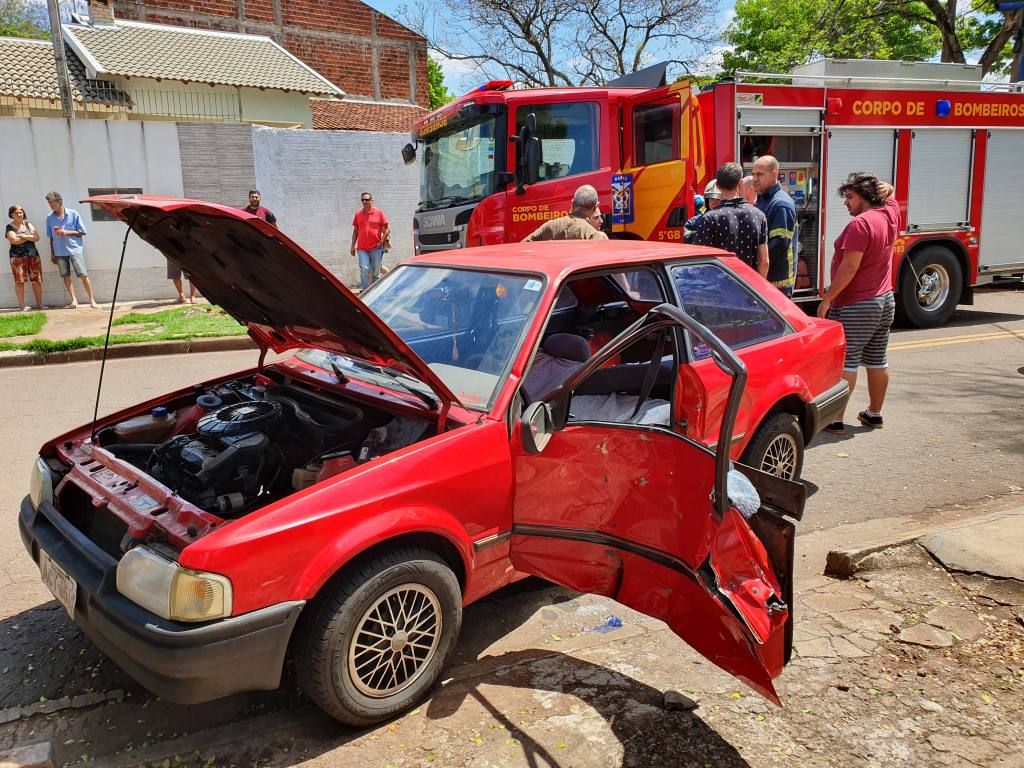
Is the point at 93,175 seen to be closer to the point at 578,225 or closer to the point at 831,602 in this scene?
the point at 578,225

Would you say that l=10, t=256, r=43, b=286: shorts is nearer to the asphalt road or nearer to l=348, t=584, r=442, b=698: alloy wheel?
the asphalt road

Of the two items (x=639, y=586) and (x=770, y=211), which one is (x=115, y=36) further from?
(x=639, y=586)

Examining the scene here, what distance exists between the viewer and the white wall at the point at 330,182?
14383 millimetres

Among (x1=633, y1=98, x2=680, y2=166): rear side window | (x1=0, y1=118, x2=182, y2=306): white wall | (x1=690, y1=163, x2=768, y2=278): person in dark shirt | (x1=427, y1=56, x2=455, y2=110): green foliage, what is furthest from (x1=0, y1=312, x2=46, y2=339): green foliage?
(x1=427, y1=56, x2=455, y2=110): green foliage

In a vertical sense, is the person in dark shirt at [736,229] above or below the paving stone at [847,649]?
above

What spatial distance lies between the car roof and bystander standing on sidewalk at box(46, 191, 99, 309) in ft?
33.3

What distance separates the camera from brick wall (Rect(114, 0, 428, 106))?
1141 inches

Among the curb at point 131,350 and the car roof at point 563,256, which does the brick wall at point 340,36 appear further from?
the car roof at point 563,256

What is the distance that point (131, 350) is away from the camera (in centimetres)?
929

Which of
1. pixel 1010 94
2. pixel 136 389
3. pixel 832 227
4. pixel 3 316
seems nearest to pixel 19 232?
pixel 3 316

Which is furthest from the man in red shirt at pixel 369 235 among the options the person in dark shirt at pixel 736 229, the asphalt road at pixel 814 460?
the person in dark shirt at pixel 736 229

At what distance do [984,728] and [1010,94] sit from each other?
11115mm

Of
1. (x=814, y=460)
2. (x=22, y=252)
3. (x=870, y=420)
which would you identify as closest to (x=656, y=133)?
(x=870, y=420)

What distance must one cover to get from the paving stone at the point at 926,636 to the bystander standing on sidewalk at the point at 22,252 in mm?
12852
